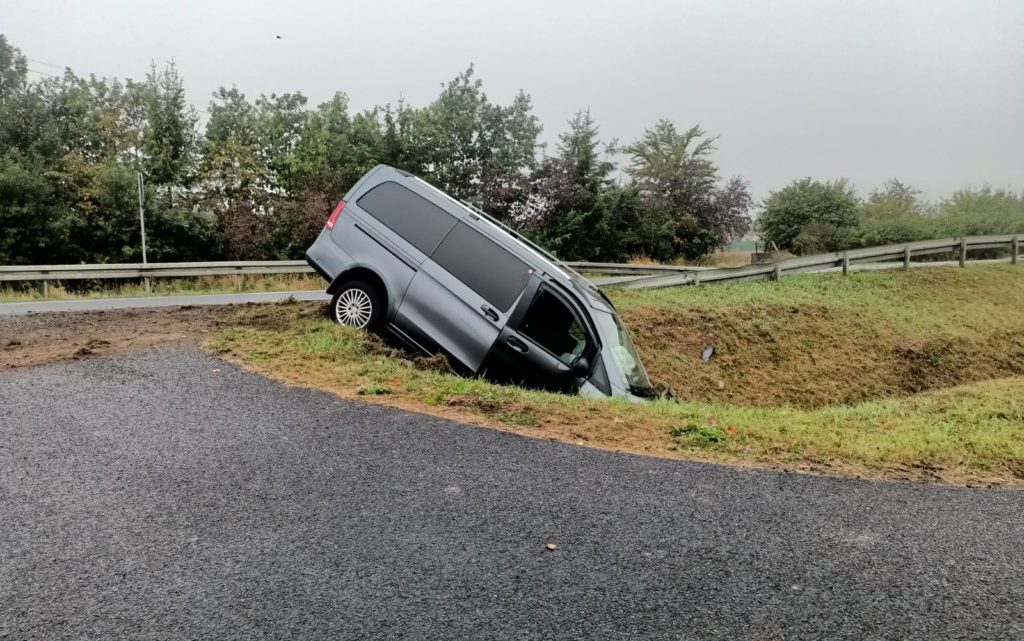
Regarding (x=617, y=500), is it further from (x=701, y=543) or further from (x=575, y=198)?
(x=575, y=198)

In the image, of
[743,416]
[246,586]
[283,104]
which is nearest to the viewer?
[246,586]

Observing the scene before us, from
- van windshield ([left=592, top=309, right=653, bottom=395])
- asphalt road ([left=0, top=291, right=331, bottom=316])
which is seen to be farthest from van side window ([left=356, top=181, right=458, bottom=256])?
asphalt road ([left=0, top=291, right=331, bottom=316])

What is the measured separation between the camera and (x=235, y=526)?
4.17 meters

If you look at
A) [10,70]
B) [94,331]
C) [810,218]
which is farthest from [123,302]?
[810,218]

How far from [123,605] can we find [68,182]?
3024 centimetres

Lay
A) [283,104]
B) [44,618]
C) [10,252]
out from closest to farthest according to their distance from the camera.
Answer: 1. [44,618]
2. [10,252]
3. [283,104]

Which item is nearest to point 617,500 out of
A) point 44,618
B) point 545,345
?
point 44,618

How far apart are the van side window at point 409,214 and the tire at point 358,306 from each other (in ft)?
3.07

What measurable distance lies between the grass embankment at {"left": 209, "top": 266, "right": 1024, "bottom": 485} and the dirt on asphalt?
0.79m

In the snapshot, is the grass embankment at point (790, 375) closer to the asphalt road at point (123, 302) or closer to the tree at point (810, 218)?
the asphalt road at point (123, 302)

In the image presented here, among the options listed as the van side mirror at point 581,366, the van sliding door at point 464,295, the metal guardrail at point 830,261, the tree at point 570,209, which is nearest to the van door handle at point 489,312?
the van sliding door at point 464,295

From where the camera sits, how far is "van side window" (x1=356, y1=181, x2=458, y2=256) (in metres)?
9.29

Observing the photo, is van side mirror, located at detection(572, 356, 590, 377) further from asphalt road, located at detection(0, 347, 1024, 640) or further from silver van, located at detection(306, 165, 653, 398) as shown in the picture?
asphalt road, located at detection(0, 347, 1024, 640)

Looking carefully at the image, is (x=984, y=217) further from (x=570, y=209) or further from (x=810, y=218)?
(x=570, y=209)
